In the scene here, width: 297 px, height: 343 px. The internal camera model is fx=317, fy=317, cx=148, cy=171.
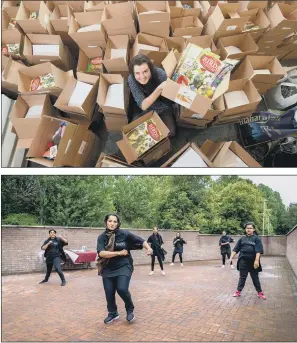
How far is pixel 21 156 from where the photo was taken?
260 cm

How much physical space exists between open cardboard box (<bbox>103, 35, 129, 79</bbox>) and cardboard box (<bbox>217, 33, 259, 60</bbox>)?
79 centimetres

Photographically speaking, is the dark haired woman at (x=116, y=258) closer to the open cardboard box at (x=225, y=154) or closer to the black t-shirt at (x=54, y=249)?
the black t-shirt at (x=54, y=249)

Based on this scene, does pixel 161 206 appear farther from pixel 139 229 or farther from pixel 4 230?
pixel 4 230

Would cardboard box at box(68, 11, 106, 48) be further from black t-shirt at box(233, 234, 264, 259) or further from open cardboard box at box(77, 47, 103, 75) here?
Answer: black t-shirt at box(233, 234, 264, 259)

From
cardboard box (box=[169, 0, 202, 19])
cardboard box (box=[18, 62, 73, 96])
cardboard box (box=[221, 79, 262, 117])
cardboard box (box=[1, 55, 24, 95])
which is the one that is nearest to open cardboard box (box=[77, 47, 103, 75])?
cardboard box (box=[18, 62, 73, 96])

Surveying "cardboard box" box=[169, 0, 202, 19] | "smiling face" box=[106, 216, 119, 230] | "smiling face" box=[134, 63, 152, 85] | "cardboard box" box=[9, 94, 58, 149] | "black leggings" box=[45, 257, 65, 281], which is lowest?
"black leggings" box=[45, 257, 65, 281]

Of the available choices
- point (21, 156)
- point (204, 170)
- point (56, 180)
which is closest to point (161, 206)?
point (204, 170)

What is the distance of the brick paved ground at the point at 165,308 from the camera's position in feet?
5.64

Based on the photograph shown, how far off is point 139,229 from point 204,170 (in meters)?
0.50

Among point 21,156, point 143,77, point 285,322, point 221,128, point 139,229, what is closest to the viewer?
point 285,322

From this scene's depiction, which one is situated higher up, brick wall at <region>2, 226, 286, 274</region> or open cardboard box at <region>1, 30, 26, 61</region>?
open cardboard box at <region>1, 30, 26, 61</region>

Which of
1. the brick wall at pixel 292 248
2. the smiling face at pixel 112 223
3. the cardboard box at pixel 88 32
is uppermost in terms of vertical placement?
the cardboard box at pixel 88 32

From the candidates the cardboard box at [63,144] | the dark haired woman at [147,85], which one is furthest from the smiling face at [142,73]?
the cardboard box at [63,144]

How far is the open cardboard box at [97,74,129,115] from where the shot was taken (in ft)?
8.01
